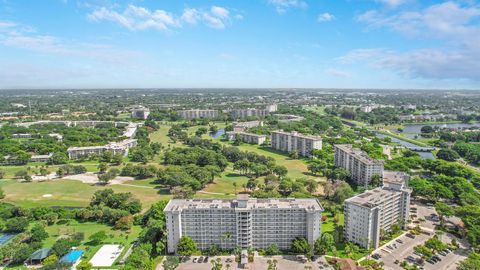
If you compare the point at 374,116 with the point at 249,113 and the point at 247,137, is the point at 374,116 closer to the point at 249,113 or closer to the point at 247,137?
the point at 249,113

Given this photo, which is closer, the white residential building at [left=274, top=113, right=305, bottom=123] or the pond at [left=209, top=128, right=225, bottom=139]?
the pond at [left=209, top=128, right=225, bottom=139]

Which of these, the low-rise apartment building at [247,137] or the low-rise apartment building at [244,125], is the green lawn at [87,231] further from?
the low-rise apartment building at [244,125]

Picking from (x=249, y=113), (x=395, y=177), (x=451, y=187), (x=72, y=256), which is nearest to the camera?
(x=72, y=256)

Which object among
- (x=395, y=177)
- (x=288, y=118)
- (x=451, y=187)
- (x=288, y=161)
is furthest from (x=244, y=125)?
(x=451, y=187)

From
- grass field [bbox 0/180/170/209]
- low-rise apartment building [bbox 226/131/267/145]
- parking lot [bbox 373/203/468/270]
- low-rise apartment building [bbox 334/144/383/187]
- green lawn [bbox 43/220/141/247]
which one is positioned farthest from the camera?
low-rise apartment building [bbox 226/131/267/145]

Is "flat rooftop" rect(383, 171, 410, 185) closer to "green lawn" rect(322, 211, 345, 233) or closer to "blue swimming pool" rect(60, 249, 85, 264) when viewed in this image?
"green lawn" rect(322, 211, 345, 233)

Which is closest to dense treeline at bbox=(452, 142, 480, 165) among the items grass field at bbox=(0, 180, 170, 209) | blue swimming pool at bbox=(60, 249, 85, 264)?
grass field at bbox=(0, 180, 170, 209)

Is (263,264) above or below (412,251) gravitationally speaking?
above
